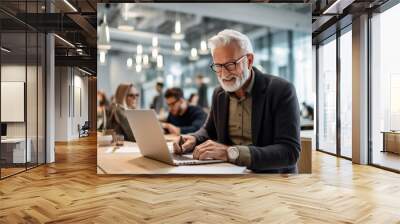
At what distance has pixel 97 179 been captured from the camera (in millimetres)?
5457

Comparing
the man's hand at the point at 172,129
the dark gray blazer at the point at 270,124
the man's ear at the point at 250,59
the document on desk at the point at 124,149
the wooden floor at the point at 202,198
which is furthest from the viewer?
the man's ear at the point at 250,59

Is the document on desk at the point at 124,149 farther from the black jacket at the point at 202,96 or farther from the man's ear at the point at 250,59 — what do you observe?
the man's ear at the point at 250,59

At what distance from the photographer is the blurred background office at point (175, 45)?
17.0 ft

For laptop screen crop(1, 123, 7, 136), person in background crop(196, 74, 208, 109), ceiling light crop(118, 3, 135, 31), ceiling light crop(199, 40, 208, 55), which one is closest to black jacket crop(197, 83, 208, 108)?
person in background crop(196, 74, 208, 109)

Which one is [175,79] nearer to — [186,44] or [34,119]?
[186,44]

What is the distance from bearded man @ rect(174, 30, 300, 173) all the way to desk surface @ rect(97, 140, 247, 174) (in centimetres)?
32

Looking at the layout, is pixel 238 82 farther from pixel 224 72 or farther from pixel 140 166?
pixel 140 166

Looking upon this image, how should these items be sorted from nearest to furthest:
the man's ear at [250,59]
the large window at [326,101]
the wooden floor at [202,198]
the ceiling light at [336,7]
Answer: the wooden floor at [202,198] < the man's ear at [250,59] < the ceiling light at [336,7] < the large window at [326,101]

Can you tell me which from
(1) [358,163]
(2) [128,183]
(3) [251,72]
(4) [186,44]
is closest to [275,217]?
(3) [251,72]

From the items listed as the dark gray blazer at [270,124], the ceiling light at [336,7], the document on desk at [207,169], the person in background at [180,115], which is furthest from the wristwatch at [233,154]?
the ceiling light at [336,7]

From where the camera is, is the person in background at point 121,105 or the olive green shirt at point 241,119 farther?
the person in background at point 121,105

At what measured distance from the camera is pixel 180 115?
5.15 m

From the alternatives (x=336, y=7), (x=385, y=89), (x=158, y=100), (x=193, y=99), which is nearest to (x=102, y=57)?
(x=158, y=100)

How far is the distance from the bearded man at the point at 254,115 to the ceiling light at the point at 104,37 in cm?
144
